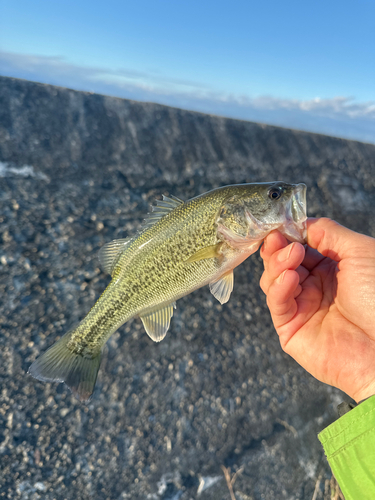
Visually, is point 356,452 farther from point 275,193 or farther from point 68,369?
point 68,369

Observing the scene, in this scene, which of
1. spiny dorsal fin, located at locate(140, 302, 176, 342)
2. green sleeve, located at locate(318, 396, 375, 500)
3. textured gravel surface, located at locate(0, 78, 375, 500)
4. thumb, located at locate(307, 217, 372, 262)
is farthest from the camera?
textured gravel surface, located at locate(0, 78, 375, 500)

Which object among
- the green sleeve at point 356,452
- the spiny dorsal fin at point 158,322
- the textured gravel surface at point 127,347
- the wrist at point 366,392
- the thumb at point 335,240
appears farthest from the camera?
the textured gravel surface at point 127,347

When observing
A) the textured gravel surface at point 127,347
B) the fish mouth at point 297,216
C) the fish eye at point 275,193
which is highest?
the fish eye at point 275,193

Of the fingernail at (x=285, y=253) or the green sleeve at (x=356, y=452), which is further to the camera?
the fingernail at (x=285, y=253)

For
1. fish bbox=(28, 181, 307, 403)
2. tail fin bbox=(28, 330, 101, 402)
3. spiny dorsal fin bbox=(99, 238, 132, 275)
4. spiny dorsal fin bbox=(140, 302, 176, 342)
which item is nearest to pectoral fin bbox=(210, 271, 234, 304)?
fish bbox=(28, 181, 307, 403)

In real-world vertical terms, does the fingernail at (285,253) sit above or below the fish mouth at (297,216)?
below

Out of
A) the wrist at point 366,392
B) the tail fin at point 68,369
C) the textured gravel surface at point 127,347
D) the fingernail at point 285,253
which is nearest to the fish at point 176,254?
the tail fin at point 68,369

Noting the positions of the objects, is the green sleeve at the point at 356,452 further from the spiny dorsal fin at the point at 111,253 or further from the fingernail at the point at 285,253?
the spiny dorsal fin at the point at 111,253

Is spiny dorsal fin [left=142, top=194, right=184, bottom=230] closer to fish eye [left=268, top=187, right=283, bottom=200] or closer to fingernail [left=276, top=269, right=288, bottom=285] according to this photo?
fish eye [left=268, top=187, right=283, bottom=200]
